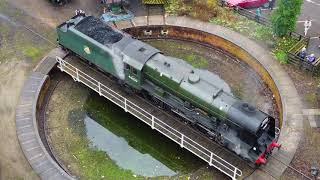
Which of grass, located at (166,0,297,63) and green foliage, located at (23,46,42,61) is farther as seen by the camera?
grass, located at (166,0,297,63)

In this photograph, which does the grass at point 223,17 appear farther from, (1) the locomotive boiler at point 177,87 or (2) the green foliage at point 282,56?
(1) the locomotive boiler at point 177,87

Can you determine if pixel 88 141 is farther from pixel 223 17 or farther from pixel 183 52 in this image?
pixel 223 17

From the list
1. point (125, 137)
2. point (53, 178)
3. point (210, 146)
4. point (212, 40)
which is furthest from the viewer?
point (212, 40)

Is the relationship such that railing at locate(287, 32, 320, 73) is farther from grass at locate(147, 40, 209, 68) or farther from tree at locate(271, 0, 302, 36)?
grass at locate(147, 40, 209, 68)

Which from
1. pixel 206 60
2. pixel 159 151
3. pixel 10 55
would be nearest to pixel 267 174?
pixel 159 151

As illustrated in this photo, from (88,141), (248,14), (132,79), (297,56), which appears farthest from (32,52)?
(297,56)

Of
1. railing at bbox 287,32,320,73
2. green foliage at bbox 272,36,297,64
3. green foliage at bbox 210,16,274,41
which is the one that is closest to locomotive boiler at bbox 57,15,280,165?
green foliage at bbox 272,36,297,64

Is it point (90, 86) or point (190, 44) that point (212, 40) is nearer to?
point (190, 44)

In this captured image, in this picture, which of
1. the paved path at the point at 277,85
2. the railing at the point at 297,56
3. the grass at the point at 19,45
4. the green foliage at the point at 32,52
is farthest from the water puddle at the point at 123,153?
the railing at the point at 297,56
